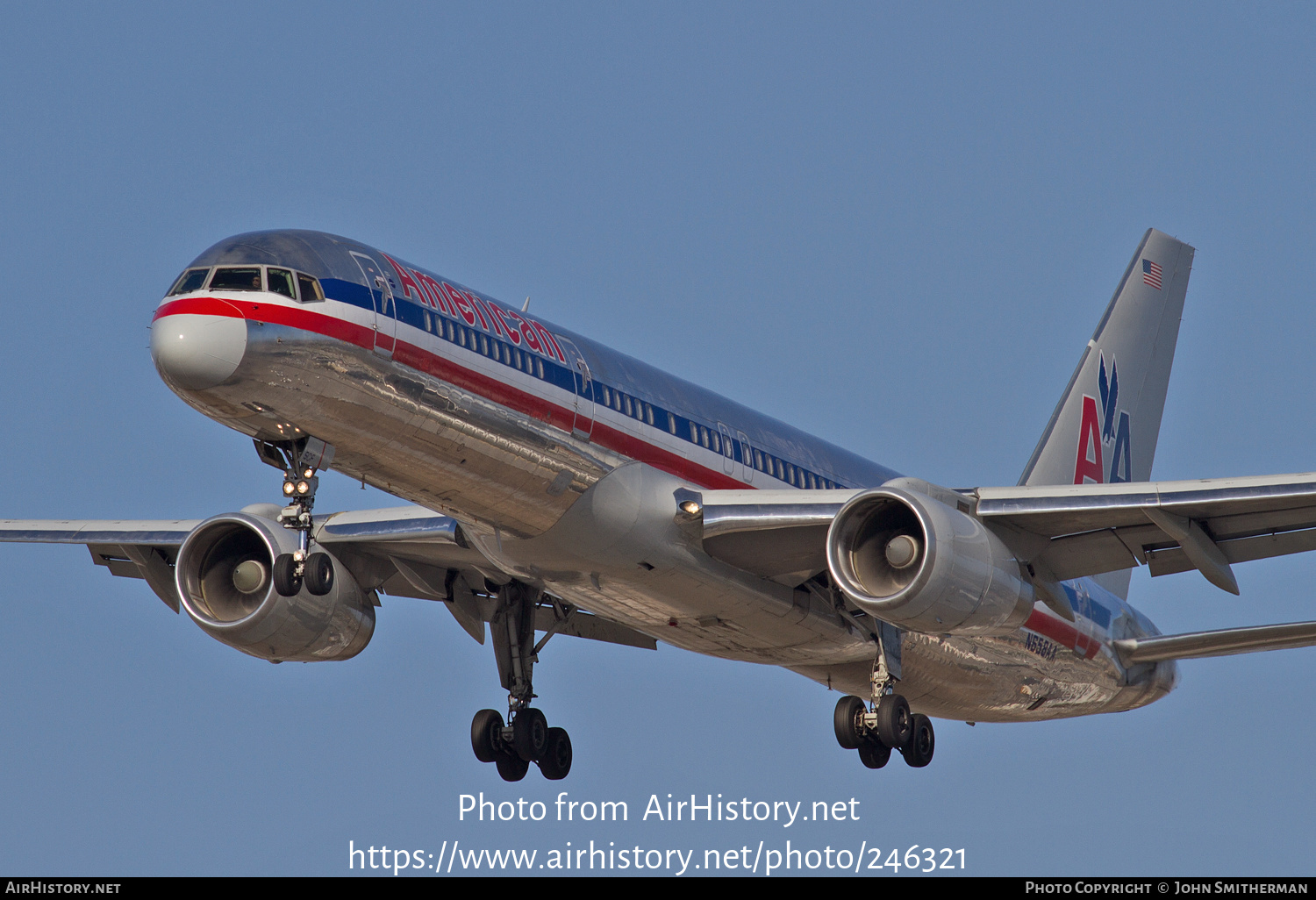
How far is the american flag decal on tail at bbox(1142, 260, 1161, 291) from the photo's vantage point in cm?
4362

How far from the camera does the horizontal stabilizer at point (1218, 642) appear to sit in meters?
28.6

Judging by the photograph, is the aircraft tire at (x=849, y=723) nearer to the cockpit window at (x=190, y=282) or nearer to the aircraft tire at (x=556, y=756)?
the aircraft tire at (x=556, y=756)

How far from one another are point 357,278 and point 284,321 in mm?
1366

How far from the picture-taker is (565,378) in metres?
24.7

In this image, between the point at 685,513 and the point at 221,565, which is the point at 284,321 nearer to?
the point at 685,513

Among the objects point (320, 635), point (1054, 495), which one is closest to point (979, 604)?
point (1054, 495)

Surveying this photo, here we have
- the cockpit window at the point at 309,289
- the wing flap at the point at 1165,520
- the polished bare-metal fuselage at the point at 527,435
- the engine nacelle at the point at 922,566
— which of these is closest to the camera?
the polished bare-metal fuselage at the point at 527,435

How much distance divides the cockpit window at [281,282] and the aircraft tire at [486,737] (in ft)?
35.6

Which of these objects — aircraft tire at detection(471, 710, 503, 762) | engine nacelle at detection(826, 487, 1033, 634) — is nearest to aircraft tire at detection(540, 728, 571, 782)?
aircraft tire at detection(471, 710, 503, 762)

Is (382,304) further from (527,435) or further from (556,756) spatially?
(556,756)

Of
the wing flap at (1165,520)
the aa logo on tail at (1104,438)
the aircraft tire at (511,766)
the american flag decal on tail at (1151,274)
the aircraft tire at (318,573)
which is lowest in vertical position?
the aircraft tire at (318,573)

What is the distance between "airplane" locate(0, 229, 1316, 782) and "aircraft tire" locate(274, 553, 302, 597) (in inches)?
1.3

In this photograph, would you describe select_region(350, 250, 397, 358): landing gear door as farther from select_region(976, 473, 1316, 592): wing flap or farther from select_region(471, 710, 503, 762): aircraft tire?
select_region(471, 710, 503, 762): aircraft tire

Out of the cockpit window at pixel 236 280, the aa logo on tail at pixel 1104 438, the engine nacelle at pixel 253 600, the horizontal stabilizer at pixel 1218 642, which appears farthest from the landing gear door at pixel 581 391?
the aa logo on tail at pixel 1104 438
